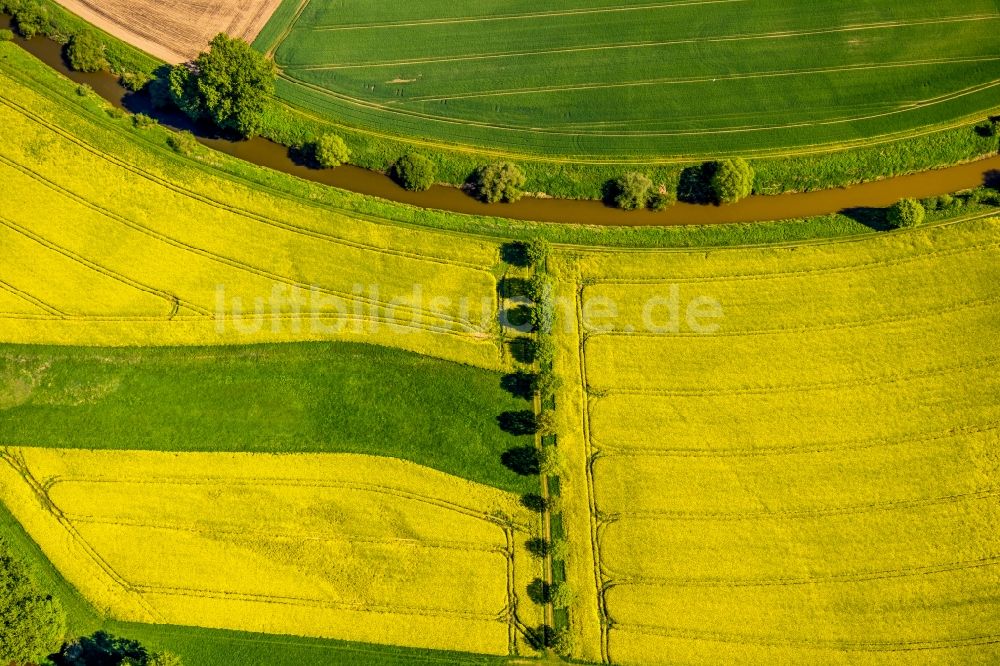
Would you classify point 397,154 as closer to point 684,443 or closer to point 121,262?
point 121,262

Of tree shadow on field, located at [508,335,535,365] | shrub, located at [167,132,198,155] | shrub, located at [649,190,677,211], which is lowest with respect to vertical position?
tree shadow on field, located at [508,335,535,365]

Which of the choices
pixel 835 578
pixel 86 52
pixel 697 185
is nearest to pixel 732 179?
pixel 697 185

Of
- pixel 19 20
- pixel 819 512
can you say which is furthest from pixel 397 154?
pixel 819 512

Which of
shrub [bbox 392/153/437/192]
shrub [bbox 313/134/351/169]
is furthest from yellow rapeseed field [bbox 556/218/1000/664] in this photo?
shrub [bbox 313/134/351/169]

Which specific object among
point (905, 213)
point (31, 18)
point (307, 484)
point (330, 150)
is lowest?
point (307, 484)

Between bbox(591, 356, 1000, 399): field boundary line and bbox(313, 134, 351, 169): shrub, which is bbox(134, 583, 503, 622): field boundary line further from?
bbox(313, 134, 351, 169): shrub

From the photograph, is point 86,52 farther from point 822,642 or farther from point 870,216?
point 822,642
